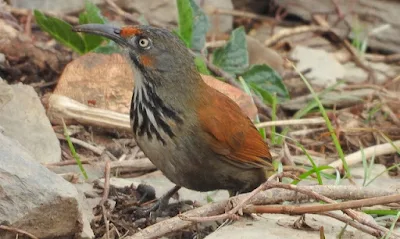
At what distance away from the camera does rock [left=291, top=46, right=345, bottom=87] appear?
791 centimetres

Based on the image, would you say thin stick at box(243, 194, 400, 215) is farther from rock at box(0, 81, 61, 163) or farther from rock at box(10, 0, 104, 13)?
rock at box(10, 0, 104, 13)

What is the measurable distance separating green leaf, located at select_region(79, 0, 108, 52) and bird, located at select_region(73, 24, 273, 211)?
1.44 m

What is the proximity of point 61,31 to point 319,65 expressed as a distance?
266cm

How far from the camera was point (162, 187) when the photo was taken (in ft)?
18.4

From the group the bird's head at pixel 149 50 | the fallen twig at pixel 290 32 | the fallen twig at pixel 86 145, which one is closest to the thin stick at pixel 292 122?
the fallen twig at pixel 86 145

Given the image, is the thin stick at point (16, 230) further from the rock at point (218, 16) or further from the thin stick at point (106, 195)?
the rock at point (218, 16)

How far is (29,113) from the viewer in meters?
5.64

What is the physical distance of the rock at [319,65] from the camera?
312 inches

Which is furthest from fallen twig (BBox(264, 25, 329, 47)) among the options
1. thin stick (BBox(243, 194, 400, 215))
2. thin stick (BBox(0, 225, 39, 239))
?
thin stick (BBox(0, 225, 39, 239))

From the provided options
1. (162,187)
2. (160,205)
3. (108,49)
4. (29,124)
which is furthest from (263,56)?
(160,205)

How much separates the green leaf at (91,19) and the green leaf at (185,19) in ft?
1.86

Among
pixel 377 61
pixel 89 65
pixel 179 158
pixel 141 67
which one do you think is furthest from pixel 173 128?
pixel 377 61

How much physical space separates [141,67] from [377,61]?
14.0 feet

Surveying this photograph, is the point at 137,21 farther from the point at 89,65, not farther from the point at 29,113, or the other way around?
the point at 29,113
